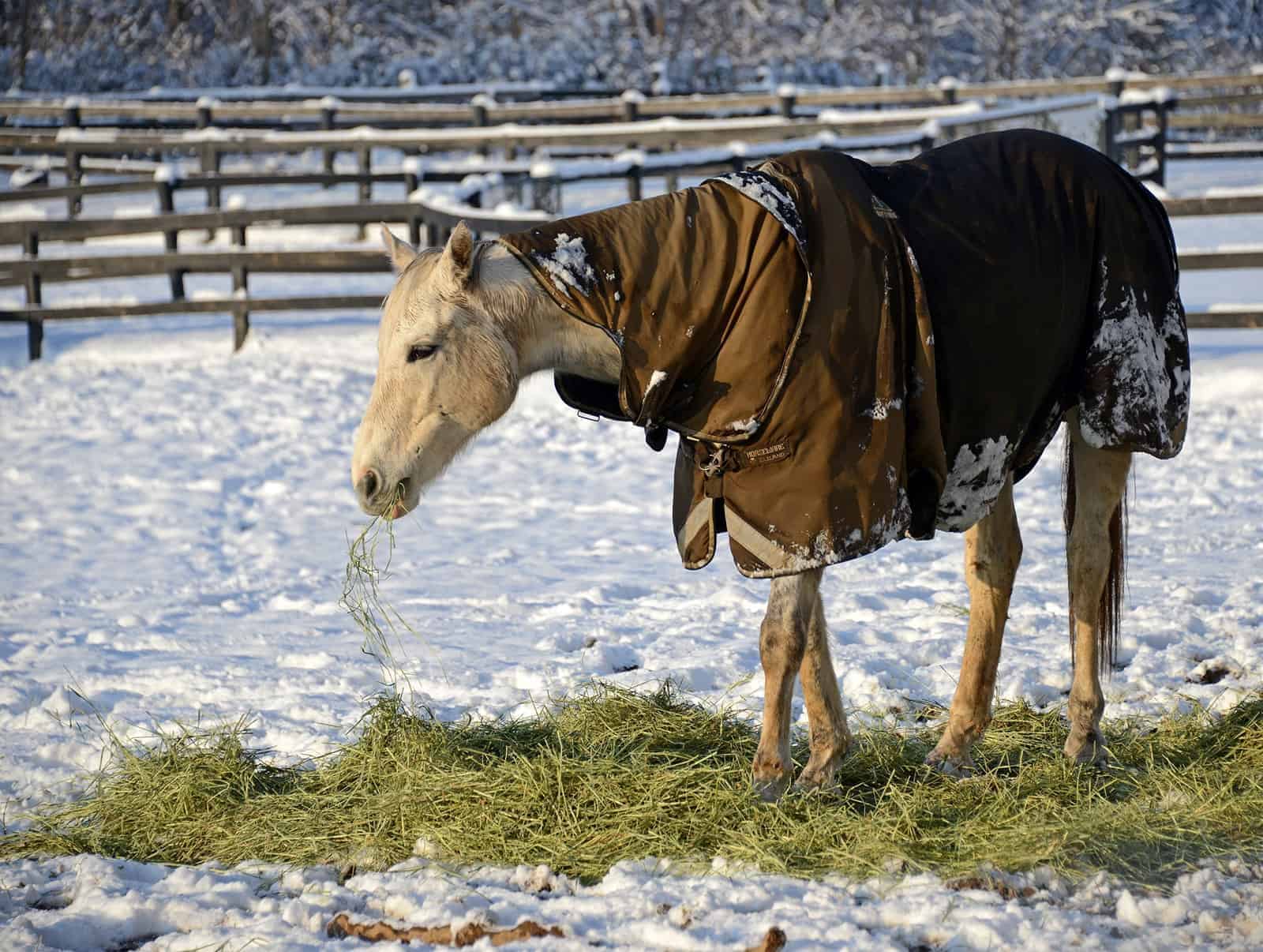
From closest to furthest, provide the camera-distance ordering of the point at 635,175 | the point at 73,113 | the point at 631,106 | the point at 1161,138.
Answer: the point at 635,175 → the point at 1161,138 → the point at 631,106 → the point at 73,113

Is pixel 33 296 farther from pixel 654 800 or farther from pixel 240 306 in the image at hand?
pixel 654 800

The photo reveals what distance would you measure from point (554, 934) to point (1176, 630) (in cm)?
287

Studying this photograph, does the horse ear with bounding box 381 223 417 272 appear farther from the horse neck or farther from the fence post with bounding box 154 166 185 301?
the fence post with bounding box 154 166 185 301

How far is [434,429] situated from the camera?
3266mm

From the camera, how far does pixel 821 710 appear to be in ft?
11.7

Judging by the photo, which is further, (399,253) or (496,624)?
(496,624)

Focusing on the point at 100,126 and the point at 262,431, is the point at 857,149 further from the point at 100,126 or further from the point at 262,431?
the point at 100,126

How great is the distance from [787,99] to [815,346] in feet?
50.8

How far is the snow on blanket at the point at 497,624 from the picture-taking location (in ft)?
9.36

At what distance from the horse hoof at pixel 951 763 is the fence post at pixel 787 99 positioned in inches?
596

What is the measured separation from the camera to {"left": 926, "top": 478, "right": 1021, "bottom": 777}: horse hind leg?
372 centimetres

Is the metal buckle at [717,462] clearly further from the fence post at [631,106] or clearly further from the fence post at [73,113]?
the fence post at [73,113]

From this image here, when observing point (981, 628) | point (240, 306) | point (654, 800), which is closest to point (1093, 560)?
point (981, 628)

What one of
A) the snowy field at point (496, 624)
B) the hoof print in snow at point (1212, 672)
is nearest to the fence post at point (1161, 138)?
the snowy field at point (496, 624)
